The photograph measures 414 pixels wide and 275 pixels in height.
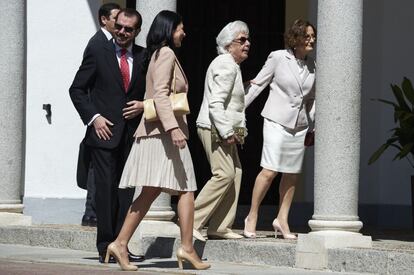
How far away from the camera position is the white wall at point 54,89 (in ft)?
46.0

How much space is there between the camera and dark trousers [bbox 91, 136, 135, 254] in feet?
33.7

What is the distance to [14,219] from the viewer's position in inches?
503

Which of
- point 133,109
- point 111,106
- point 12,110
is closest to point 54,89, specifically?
point 12,110

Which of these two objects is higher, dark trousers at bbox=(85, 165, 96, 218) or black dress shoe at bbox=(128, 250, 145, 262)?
dark trousers at bbox=(85, 165, 96, 218)

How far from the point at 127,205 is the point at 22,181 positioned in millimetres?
3675

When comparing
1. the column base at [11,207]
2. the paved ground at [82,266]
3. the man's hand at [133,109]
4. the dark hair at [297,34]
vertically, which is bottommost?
the paved ground at [82,266]

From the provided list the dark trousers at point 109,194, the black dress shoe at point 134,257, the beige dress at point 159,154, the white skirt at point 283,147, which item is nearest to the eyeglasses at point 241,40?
the white skirt at point 283,147

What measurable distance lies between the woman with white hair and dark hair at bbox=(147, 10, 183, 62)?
0.88 m

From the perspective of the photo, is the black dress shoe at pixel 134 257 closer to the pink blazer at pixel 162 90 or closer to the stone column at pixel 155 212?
the stone column at pixel 155 212

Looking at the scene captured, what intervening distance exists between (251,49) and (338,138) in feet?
14.8

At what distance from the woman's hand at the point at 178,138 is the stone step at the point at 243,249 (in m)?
1.37

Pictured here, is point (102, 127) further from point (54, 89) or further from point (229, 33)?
point (54, 89)

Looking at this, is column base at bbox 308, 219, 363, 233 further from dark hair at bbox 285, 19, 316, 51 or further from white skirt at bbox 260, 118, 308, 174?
dark hair at bbox 285, 19, 316, 51

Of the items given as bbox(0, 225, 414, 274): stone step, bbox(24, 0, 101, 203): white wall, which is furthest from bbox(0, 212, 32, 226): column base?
bbox(24, 0, 101, 203): white wall
